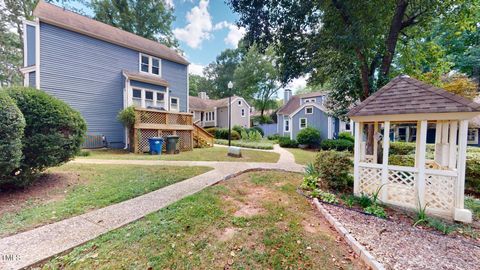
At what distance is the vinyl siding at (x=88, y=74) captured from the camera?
10969 mm

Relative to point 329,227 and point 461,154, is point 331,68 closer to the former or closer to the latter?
point 461,154

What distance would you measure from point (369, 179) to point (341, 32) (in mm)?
4858

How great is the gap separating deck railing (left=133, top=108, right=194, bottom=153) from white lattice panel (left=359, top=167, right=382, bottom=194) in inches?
379

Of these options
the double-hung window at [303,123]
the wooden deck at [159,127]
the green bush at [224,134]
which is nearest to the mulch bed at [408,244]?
the wooden deck at [159,127]

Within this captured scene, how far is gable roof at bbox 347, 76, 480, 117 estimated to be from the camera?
4016 mm

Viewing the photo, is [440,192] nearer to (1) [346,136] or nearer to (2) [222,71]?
(1) [346,136]

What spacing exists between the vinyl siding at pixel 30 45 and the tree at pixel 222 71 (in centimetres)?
3051

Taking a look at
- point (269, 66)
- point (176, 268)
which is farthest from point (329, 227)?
point (269, 66)

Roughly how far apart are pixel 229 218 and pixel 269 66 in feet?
103

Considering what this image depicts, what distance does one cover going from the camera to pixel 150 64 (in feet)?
50.4

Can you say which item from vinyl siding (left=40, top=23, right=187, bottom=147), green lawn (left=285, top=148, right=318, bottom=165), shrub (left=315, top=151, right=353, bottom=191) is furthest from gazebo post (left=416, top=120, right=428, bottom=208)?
vinyl siding (left=40, top=23, right=187, bottom=147)

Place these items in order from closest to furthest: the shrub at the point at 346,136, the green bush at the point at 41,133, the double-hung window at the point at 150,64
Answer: the green bush at the point at 41,133 → the double-hung window at the point at 150,64 → the shrub at the point at 346,136

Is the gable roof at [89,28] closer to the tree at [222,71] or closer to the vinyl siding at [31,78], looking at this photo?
the vinyl siding at [31,78]

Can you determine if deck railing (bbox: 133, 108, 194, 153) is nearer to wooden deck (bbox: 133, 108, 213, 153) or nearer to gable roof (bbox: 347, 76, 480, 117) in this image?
wooden deck (bbox: 133, 108, 213, 153)
